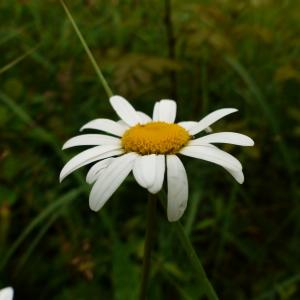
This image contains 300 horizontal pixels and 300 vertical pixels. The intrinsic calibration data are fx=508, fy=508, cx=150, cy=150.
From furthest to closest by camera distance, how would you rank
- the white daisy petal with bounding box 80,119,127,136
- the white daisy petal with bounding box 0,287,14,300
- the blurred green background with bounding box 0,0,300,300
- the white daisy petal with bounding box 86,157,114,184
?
1. the blurred green background with bounding box 0,0,300,300
2. the white daisy petal with bounding box 80,119,127,136
3. the white daisy petal with bounding box 86,157,114,184
4. the white daisy petal with bounding box 0,287,14,300

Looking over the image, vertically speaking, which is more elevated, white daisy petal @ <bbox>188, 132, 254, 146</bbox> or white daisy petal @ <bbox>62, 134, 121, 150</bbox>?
white daisy petal @ <bbox>62, 134, 121, 150</bbox>

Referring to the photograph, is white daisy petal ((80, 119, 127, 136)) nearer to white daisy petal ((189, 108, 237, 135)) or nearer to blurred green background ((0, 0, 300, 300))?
white daisy petal ((189, 108, 237, 135))

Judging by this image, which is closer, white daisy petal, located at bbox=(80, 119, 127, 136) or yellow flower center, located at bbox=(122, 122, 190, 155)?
yellow flower center, located at bbox=(122, 122, 190, 155)

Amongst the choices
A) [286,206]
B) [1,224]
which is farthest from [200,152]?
[286,206]

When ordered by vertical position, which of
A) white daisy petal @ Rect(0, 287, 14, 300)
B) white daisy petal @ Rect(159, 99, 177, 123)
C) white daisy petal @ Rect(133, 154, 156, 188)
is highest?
white daisy petal @ Rect(159, 99, 177, 123)

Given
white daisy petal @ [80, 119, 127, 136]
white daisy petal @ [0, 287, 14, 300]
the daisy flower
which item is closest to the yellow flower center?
the daisy flower

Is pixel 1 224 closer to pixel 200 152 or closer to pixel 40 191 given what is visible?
pixel 40 191

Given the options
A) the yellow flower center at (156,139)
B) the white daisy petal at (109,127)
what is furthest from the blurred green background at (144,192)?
the yellow flower center at (156,139)

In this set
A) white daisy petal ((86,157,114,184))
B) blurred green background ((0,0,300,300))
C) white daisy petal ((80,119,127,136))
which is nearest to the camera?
white daisy petal ((86,157,114,184))

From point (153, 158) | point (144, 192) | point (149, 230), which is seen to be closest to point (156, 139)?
point (153, 158)
